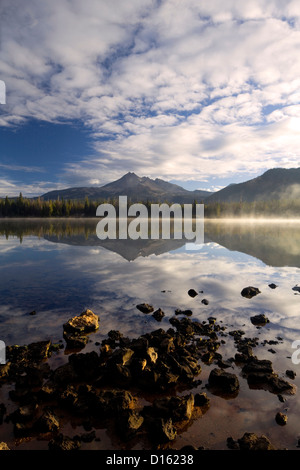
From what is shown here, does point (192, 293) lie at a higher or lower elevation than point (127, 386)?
higher

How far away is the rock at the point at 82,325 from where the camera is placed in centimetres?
1355

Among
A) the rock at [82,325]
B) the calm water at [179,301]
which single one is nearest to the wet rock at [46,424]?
the calm water at [179,301]

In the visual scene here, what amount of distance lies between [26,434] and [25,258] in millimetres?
31157

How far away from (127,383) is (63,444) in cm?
333

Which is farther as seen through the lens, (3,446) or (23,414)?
(23,414)

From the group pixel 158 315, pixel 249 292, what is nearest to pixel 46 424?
pixel 158 315

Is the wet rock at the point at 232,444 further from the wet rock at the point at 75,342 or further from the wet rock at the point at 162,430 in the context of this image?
the wet rock at the point at 75,342

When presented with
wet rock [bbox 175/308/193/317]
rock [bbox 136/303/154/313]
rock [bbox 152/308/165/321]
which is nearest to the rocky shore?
rock [bbox 152/308/165/321]

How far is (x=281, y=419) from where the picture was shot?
26.0ft

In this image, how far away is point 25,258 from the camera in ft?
115

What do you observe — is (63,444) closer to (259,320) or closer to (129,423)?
(129,423)

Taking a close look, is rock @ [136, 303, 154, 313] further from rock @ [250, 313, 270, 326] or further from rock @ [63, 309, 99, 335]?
rock @ [250, 313, 270, 326]

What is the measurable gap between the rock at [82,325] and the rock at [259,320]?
382 inches
